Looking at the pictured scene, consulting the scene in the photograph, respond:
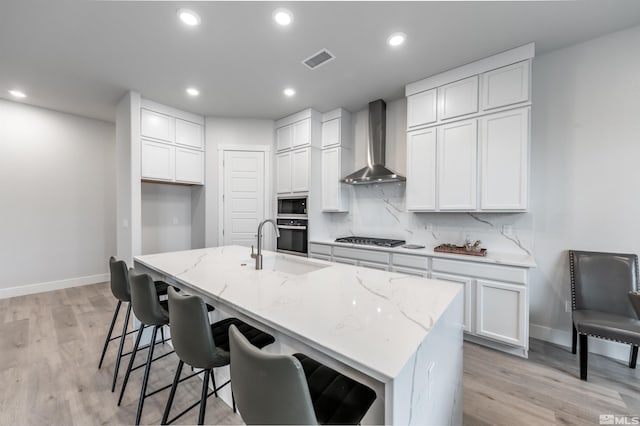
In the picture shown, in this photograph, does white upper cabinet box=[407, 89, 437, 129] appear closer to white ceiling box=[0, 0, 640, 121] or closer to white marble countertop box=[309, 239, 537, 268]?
white ceiling box=[0, 0, 640, 121]

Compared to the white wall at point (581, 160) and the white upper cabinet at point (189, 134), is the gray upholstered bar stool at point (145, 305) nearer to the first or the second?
the white upper cabinet at point (189, 134)

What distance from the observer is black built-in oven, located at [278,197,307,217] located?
4.07m

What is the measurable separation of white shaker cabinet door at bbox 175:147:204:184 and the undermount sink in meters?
2.58

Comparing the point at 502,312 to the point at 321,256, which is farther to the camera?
the point at 321,256

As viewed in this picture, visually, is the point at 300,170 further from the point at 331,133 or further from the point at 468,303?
the point at 468,303

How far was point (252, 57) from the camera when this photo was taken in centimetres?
263

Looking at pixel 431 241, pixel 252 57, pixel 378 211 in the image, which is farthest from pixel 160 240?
pixel 431 241

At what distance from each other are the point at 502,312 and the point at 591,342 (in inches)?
35.1

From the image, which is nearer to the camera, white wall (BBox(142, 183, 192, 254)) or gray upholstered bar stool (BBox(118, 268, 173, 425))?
gray upholstered bar stool (BBox(118, 268, 173, 425))

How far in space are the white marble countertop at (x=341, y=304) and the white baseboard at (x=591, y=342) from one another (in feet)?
6.45

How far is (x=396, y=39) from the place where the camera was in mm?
2305

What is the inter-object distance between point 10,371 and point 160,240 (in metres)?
2.51

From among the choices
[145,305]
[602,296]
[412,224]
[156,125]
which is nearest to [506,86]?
[412,224]

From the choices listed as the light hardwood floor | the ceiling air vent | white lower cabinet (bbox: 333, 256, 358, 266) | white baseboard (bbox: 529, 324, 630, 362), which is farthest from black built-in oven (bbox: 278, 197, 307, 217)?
white baseboard (bbox: 529, 324, 630, 362)
